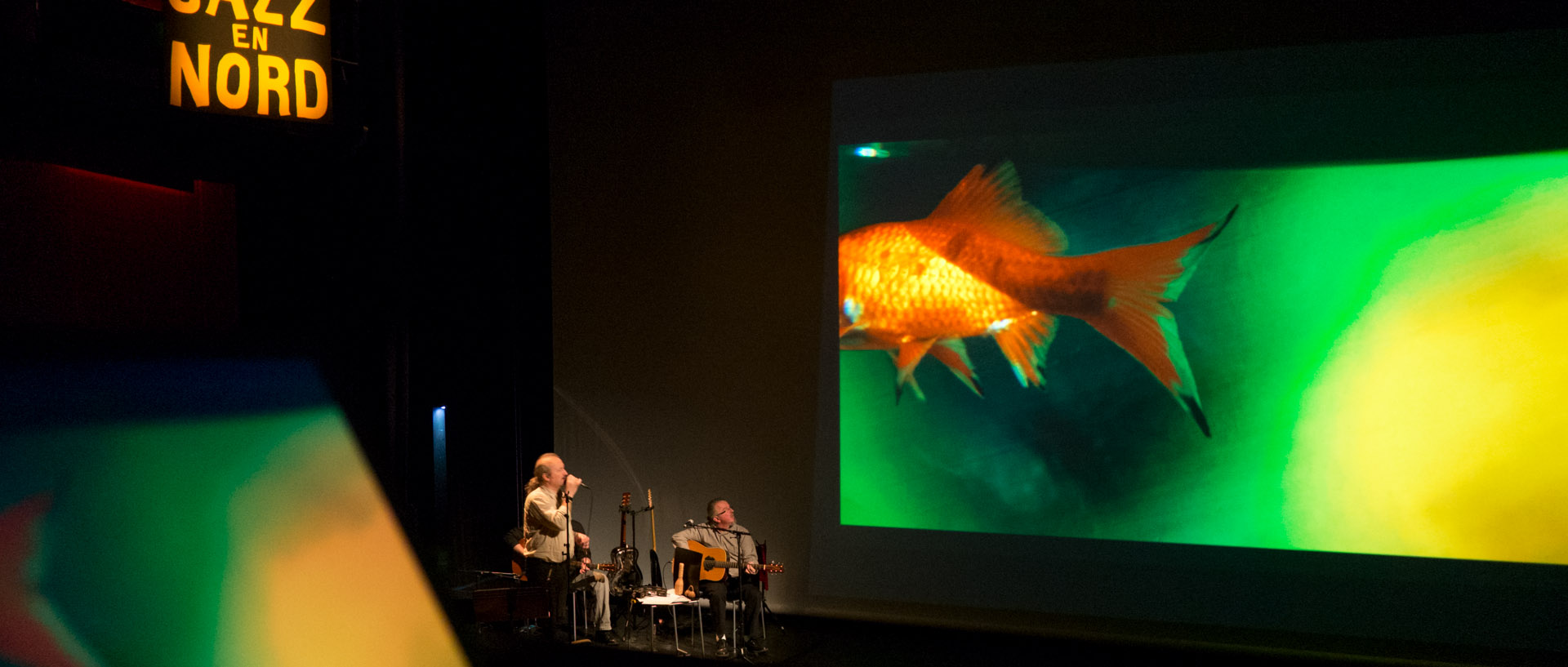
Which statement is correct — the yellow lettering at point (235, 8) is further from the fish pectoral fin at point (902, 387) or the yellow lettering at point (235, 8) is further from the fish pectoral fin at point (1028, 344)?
the fish pectoral fin at point (1028, 344)

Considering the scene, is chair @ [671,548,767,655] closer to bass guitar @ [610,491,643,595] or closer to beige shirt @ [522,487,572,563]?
bass guitar @ [610,491,643,595]

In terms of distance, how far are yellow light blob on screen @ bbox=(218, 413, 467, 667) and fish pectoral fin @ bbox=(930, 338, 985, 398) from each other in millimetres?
2593

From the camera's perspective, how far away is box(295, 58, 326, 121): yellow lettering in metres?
3.89

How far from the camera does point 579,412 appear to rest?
5715 millimetres

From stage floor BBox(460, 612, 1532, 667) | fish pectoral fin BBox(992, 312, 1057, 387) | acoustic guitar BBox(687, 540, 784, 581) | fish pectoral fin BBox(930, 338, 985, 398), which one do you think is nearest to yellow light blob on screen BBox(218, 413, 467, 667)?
stage floor BBox(460, 612, 1532, 667)

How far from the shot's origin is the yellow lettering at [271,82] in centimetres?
380

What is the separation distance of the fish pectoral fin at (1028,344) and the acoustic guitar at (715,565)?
138cm

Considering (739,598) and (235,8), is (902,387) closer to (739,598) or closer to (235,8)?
(739,598)

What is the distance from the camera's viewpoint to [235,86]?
12.3ft

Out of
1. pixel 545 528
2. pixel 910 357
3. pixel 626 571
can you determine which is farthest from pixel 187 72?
pixel 910 357

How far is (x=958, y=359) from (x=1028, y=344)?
33 cm

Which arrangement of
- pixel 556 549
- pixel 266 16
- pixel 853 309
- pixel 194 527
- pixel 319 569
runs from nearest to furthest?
pixel 194 527 → pixel 319 569 → pixel 266 16 → pixel 556 549 → pixel 853 309

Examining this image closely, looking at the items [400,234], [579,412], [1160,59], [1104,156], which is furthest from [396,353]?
[1160,59]

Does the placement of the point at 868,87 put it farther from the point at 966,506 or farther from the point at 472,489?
the point at 472,489
